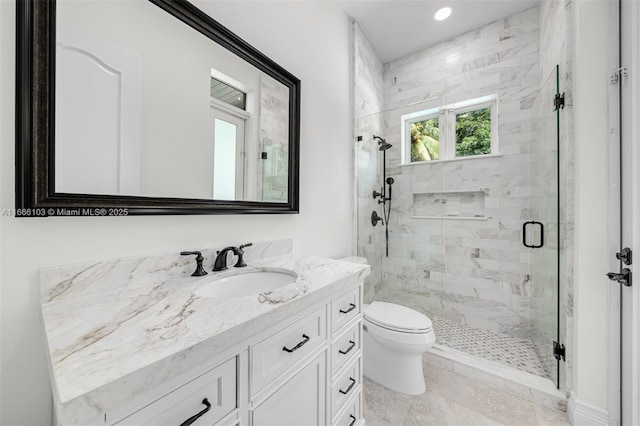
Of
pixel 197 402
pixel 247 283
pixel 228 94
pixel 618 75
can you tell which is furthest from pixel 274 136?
pixel 618 75

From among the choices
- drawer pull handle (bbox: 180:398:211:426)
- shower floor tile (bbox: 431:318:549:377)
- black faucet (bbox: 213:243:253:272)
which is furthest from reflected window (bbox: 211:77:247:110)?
shower floor tile (bbox: 431:318:549:377)

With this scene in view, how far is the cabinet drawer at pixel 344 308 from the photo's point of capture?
3.41 ft

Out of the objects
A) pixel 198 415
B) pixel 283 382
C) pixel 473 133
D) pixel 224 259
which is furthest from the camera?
pixel 473 133

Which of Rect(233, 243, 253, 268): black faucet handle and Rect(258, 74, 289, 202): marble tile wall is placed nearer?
Rect(233, 243, 253, 268): black faucet handle

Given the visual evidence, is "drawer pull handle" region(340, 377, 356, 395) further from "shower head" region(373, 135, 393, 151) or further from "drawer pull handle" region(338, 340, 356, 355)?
"shower head" region(373, 135, 393, 151)

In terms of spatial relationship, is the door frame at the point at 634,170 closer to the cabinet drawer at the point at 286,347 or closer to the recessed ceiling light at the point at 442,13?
the recessed ceiling light at the point at 442,13

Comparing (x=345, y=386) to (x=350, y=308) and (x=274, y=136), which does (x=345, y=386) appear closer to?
(x=350, y=308)

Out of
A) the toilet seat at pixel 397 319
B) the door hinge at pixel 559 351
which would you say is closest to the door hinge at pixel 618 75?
the door hinge at pixel 559 351

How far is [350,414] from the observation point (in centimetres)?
122

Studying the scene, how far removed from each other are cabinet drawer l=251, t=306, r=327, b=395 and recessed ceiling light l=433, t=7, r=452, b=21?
2676 mm

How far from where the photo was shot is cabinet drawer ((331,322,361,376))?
1.05 meters

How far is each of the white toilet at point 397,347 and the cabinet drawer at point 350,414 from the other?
0.46 meters

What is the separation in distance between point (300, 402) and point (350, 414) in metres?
0.52

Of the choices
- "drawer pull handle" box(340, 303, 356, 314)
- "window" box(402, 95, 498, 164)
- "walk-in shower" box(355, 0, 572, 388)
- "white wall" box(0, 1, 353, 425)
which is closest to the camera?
"white wall" box(0, 1, 353, 425)
